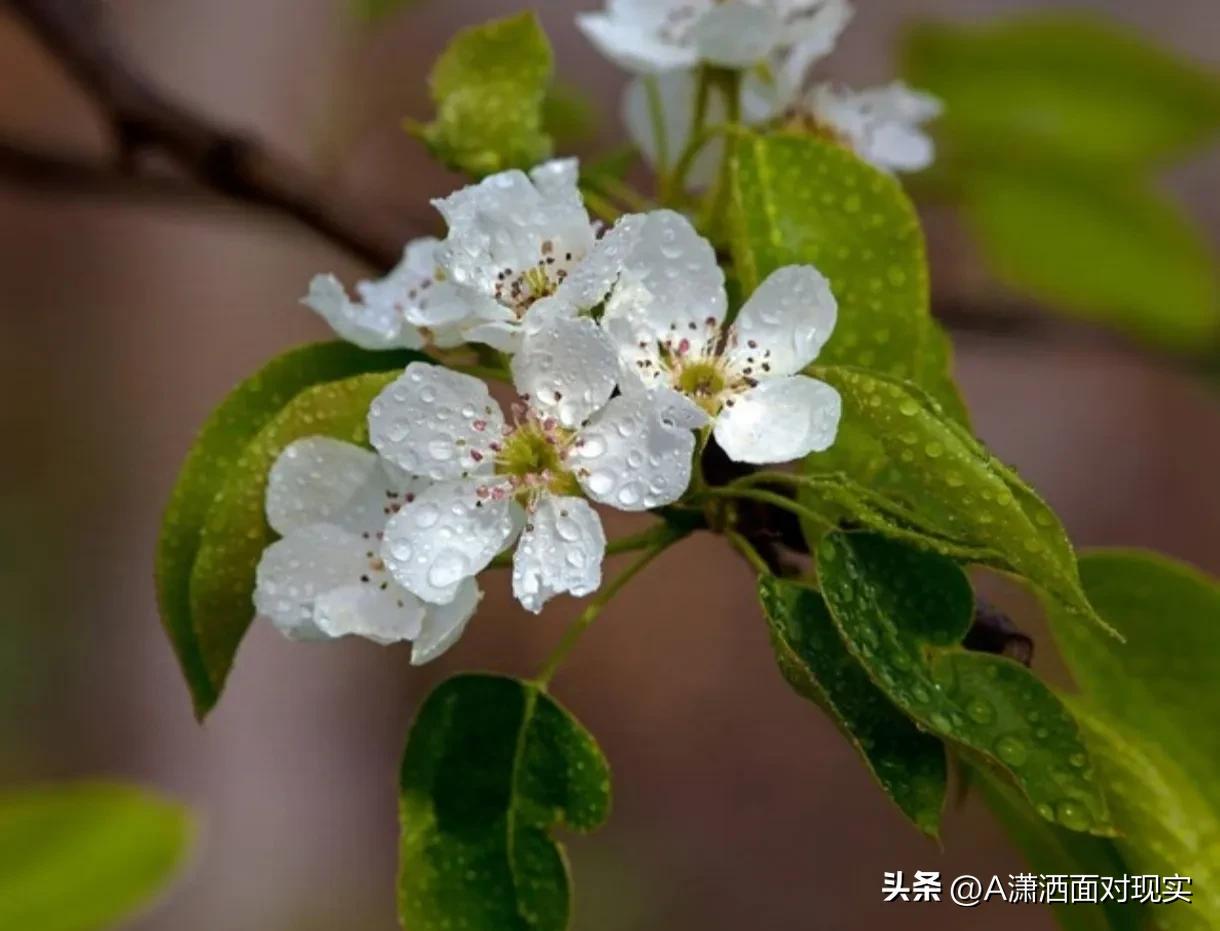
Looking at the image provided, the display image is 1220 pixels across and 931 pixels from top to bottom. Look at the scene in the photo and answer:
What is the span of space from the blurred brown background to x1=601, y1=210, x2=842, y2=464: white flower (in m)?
1.60

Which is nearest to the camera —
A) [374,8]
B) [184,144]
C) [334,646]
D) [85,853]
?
[184,144]

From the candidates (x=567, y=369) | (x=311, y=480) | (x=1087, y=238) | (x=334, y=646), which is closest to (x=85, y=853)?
(x=311, y=480)

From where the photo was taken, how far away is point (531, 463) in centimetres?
48

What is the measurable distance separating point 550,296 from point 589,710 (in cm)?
178

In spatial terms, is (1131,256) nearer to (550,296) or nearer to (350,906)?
(550,296)

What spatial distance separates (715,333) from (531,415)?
82mm

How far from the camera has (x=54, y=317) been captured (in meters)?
2.31

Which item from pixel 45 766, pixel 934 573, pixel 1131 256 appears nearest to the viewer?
pixel 934 573

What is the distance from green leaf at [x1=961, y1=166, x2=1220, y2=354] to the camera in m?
1.19

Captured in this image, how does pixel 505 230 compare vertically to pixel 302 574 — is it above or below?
above

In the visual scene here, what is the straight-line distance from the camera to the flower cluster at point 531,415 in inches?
17.7

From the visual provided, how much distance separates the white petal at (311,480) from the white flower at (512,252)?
0.07 m

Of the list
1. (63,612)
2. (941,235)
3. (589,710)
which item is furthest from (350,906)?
(941,235)

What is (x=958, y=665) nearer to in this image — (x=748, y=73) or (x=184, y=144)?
(x=748, y=73)
